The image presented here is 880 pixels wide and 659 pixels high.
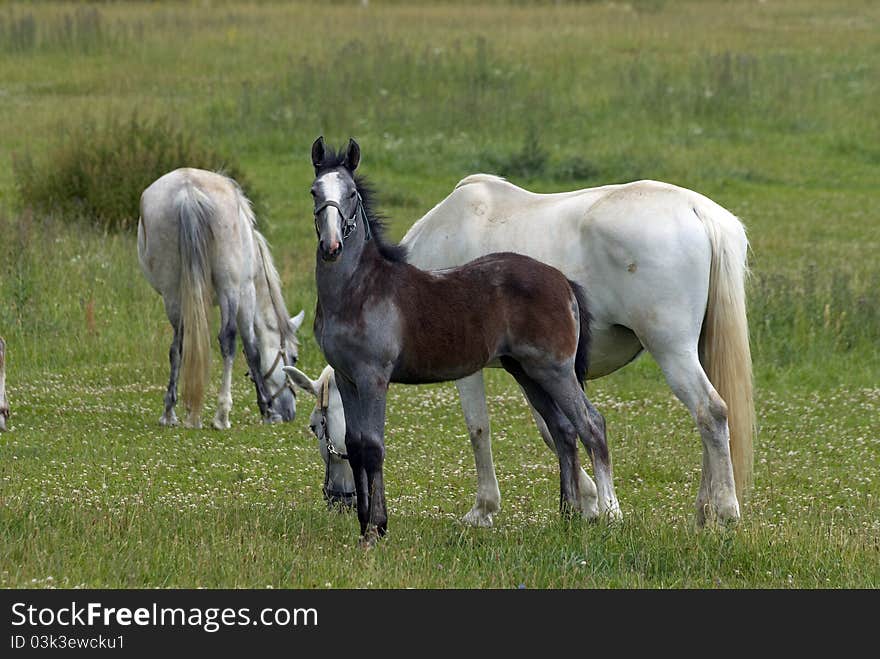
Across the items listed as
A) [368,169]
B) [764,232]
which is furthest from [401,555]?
[368,169]

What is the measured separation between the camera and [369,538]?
21.6ft

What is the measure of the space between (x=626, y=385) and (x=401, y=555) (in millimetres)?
6498

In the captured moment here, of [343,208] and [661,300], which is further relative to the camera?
[661,300]

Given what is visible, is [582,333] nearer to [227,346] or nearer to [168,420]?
[227,346]

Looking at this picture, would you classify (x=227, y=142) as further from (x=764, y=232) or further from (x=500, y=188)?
(x=500, y=188)

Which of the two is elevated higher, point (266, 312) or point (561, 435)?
point (561, 435)

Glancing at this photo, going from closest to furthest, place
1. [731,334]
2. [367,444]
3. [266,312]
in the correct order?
[367,444], [731,334], [266,312]

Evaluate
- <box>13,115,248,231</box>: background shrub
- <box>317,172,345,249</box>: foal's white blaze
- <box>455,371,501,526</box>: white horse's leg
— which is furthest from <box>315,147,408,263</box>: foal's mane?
<box>13,115,248,231</box>: background shrub

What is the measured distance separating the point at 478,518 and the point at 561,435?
95cm

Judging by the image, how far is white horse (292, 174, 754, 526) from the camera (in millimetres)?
7418

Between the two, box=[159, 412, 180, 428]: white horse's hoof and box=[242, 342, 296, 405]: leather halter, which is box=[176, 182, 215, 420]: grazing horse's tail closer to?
box=[159, 412, 180, 428]: white horse's hoof

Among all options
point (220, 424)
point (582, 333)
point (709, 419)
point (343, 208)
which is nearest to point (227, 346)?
point (220, 424)

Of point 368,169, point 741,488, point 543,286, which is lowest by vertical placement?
point 368,169

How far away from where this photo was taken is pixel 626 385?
1249 cm
